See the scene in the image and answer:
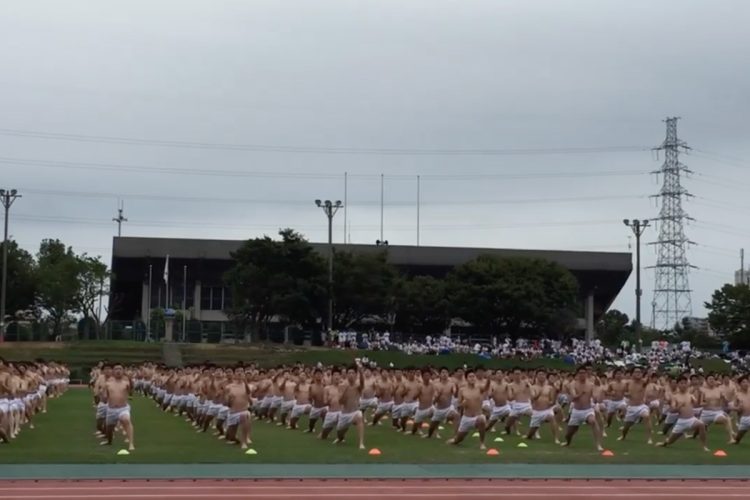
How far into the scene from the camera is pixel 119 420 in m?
23.3

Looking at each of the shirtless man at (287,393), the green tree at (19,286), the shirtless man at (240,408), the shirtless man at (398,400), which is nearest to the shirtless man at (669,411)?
the shirtless man at (398,400)

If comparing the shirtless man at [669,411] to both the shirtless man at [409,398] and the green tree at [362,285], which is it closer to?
the shirtless man at [409,398]

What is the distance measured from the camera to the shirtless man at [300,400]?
2941 centimetres

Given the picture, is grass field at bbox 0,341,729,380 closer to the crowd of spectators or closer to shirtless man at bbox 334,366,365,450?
the crowd of spectators

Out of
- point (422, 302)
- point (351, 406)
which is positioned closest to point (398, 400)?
point (351, 406)

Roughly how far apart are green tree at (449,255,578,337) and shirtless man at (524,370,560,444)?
5001cm

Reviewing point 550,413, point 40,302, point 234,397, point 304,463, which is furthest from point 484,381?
point 40,302

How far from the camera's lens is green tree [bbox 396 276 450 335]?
79.5 m

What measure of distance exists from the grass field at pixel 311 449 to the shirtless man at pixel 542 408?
38cm

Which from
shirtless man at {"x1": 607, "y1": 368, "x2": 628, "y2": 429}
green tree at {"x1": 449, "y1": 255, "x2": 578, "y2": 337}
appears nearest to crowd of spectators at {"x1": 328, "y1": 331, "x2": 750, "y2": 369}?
green tree at {"x1": 449, "y1": 255, "x2": 578, "y2": 337}

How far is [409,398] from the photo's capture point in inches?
1143

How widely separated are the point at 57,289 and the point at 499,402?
58401 millimetres

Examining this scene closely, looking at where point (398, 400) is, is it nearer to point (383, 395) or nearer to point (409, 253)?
point (383, 395)
